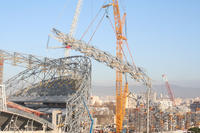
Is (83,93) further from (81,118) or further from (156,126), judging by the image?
(156,126)

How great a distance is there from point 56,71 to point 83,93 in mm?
15667

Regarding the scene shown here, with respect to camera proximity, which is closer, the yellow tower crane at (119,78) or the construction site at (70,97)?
the construction site at (70,97)

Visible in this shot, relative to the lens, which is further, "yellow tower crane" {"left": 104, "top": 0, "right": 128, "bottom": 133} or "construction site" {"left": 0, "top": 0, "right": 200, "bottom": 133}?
"yellow tower crane" {"left": 104, "top": 0, "right": 128, "bottom": 133}

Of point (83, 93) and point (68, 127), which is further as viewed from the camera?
point (83, 93)

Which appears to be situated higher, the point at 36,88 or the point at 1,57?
the point at 1,57

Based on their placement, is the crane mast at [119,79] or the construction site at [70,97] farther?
the crane mast at [119,79]

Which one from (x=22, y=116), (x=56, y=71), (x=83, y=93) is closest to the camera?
(x=22, y=116)

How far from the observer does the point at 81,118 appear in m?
46.8

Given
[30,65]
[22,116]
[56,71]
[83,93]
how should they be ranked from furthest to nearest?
[56,71] → [30,65] → [83,93] → [22,116]

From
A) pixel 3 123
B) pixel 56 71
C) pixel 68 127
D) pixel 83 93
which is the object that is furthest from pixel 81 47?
pixel 56 71

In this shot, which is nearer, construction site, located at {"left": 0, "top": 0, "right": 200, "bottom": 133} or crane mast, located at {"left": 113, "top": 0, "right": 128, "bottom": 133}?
construction site, located at {"left": 0, "top": 0, "right": 200, "bottom": 133}

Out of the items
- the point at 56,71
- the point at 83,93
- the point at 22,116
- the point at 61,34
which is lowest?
the point at 22,116

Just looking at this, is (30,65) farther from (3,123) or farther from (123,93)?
(123,93)

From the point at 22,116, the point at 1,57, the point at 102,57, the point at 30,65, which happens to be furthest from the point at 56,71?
the point at 22,116
